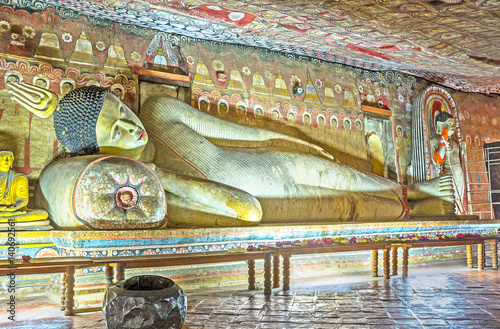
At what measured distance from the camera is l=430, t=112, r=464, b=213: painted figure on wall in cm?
657

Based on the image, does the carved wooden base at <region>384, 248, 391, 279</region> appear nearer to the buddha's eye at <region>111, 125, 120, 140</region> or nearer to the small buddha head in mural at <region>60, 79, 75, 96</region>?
the buddha's eye at <region>111, 125, 120, 140</region>

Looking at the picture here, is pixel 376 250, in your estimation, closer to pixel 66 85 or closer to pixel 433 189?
pixel 433 189

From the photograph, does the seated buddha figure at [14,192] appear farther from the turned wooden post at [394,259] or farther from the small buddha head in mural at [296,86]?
the small buddha head in mural at [296,86]

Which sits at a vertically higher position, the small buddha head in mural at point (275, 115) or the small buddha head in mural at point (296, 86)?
the small buddha head in mural at point (296, 86)

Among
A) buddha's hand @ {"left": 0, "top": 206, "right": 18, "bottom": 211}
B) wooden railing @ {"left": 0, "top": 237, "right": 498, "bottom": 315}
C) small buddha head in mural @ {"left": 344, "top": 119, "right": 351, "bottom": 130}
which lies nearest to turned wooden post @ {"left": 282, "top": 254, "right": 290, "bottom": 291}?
wooden railing @ {"left": 0, "top": 237, "right": 498, "bottom": 315}

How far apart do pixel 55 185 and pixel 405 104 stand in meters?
5.34

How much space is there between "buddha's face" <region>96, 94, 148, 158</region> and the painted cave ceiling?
3.36 feet

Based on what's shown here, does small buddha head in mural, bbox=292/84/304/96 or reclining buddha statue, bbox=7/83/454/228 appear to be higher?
small buddha head in mural, bbox=292/84/304/96

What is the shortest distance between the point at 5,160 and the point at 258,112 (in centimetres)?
291

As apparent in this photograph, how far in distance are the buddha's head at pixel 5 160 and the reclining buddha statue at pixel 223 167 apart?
408 mm

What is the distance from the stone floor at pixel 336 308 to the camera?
279 centimetres

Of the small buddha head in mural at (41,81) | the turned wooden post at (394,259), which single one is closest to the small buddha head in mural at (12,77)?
the small buddha head in mural at (41,81)

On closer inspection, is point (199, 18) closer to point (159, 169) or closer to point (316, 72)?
point (159, 169)

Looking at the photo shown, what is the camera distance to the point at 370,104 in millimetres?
6883
